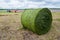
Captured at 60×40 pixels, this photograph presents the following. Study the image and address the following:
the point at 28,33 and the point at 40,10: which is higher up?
the point at 40,10

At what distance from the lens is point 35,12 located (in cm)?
927

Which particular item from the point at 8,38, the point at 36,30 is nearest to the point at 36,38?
the point at 36,30

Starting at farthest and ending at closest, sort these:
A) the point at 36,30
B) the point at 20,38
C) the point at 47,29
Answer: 1. the point at 47,29
2. the point at 36,30
3. the point at 20,38

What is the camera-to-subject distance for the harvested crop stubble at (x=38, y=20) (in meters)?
9.17

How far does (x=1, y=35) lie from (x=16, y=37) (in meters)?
0.85

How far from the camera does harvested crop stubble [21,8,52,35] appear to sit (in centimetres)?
917

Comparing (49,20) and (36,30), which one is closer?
(36,30)

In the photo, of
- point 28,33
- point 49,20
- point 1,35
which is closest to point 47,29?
point 49,20

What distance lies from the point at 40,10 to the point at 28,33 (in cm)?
139

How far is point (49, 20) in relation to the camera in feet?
32.6

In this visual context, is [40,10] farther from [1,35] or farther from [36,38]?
[1,35]

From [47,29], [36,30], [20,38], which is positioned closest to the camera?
[20,38]

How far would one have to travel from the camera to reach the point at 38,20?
9242mm

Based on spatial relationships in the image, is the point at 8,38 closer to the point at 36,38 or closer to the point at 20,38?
the point at 20,38
